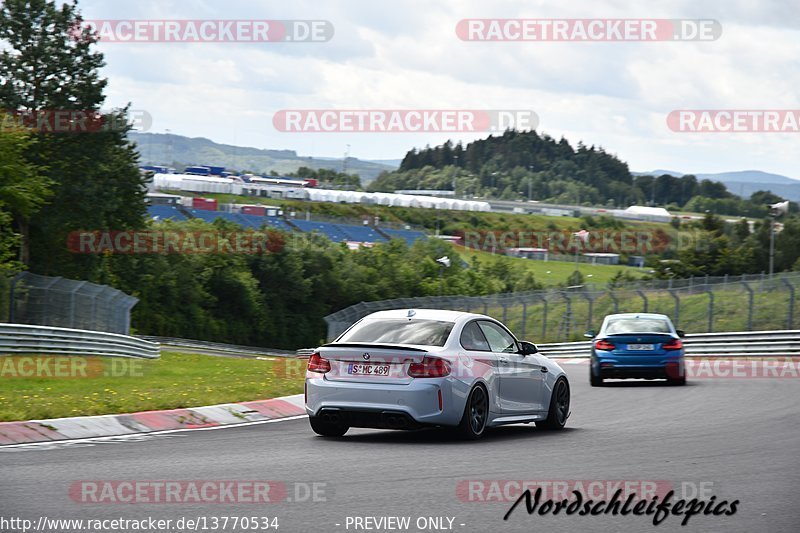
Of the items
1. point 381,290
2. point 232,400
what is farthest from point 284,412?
point 381,290

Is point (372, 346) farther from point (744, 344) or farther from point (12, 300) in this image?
point (744, 344)

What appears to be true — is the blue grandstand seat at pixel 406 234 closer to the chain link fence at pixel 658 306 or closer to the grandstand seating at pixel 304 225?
the grandstand seating at pixel 304 225

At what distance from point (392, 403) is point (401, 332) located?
1038 mm

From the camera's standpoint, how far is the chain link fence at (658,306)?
4041 centimetres

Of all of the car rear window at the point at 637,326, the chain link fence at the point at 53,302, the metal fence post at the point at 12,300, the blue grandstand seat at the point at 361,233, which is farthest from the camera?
the blue grandstand seat at the point at 361,233

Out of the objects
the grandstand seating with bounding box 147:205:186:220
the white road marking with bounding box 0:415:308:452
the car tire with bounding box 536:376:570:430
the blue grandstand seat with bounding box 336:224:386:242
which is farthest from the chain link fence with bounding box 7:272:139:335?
the blue grandstand seat with bounding box 336:224:386:242

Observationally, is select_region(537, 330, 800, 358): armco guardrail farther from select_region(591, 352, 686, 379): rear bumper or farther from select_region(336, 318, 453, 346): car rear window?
select_region(336, 318, 453, 346): car rear window

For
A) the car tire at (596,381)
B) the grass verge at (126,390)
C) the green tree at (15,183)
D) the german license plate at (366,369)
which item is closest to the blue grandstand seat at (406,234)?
the green tree at (15,183)

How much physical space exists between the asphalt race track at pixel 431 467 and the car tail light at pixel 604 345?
22.1ft

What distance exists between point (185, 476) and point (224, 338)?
8540 centimetres

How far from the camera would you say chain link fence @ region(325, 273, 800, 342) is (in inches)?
1591

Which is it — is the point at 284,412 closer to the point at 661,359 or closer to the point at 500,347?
the point at 500,347

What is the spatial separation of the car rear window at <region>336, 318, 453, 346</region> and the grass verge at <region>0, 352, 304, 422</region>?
10.7 feet

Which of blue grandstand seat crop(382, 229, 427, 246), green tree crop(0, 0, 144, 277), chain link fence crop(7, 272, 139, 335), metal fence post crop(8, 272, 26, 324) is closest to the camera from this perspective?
metal fence post crop(8, 272, 26, 324)
